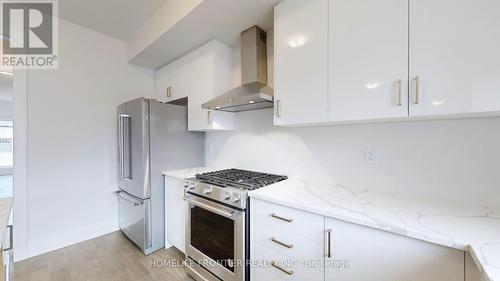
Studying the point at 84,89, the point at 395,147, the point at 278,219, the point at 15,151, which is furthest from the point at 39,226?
the point at 395,147

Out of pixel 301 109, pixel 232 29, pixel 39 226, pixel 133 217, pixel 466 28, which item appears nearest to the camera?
pixel 466 28

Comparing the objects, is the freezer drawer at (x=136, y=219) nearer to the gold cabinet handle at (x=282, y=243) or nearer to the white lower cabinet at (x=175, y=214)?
the white lower cabinet at (x=175, y=214)

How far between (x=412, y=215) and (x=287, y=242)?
70 centimetres

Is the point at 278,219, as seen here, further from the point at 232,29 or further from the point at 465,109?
the point at 232,29

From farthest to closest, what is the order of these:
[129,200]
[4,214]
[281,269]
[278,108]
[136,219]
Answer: [129,200] < [136,219] < [278,108] < [281,269] < [4,214]

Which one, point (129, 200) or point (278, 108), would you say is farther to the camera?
point (129, 200)

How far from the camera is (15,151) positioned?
206 cm

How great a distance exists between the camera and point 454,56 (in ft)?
3.11

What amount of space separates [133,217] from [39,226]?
0.97 meters

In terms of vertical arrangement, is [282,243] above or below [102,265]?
above

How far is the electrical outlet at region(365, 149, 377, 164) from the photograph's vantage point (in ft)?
4.84

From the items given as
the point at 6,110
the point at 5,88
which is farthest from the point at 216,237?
the point at 5,88

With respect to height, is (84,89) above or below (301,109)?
above

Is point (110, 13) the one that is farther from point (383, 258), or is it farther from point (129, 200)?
point (383, 258)
